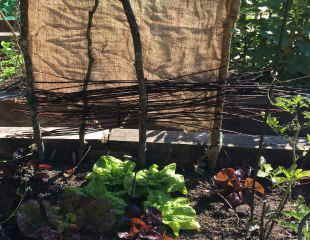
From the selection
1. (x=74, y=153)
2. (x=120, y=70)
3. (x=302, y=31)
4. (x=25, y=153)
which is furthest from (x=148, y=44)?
(x=302, y=31)

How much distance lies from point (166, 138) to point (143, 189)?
57 cm

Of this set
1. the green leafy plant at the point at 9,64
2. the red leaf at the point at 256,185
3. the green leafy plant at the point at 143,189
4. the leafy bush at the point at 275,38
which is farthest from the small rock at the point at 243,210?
the green leafy plant at the point at 9,64

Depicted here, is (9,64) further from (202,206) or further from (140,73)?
(202,206)

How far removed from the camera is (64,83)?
3.20m

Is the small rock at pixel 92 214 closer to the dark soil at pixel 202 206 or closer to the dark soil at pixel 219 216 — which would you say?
the dark soil at pixel 202 206

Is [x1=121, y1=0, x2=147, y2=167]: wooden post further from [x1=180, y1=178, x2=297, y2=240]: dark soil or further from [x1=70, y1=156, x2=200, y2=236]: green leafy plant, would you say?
[x1=180, y1=178, x2=297, y2=240]: dark soil

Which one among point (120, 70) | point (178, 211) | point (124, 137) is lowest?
point (178, 211)

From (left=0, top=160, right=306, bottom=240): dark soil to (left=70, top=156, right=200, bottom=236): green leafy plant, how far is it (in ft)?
0.30

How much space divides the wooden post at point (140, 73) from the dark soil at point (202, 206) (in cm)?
39

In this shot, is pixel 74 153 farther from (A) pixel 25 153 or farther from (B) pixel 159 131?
(B) pixel 159 131

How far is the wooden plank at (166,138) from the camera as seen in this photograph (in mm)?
3256

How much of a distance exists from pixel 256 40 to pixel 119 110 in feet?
7.23

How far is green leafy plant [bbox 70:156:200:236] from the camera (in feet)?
8.61

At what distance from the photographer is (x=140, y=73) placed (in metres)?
2.72
